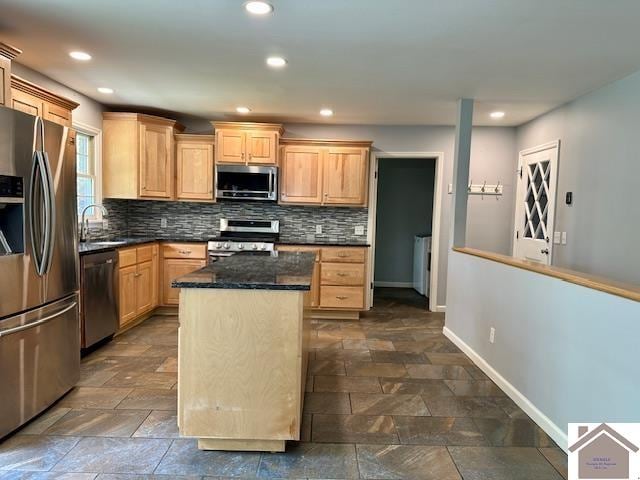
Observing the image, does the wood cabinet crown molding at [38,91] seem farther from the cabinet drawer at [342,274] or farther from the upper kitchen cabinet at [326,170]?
the cabinet drawer at [342,274]

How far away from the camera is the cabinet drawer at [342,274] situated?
4609 mm

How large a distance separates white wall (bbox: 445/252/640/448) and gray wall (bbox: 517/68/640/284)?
1.01 meters

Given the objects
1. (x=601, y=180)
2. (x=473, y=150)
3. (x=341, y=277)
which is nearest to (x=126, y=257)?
(x=341, y=277)

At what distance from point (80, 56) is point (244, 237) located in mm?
2542

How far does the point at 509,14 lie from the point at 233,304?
2.12m

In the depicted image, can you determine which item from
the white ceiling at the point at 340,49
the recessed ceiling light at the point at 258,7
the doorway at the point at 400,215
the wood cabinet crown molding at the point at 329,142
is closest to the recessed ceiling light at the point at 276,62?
the white ceiling at the point at 340,49

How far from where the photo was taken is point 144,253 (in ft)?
13.8

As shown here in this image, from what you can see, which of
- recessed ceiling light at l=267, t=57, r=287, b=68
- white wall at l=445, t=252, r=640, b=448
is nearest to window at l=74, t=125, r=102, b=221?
recessed ceiling light at l=267, t=57, r=287, b=68

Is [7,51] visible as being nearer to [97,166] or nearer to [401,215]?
[97,166]

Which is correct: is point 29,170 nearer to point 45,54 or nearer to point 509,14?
point 45,54

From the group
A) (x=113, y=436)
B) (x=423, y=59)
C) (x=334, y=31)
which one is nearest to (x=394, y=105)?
(x=423, y=59)

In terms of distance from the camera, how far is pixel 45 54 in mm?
2920

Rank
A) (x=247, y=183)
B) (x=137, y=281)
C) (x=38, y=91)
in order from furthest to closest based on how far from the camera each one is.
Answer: (x=247, y=183) → (x=137, y=281) → (x=38, y=91)

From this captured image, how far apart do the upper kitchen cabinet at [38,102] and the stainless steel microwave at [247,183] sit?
1.72 m
